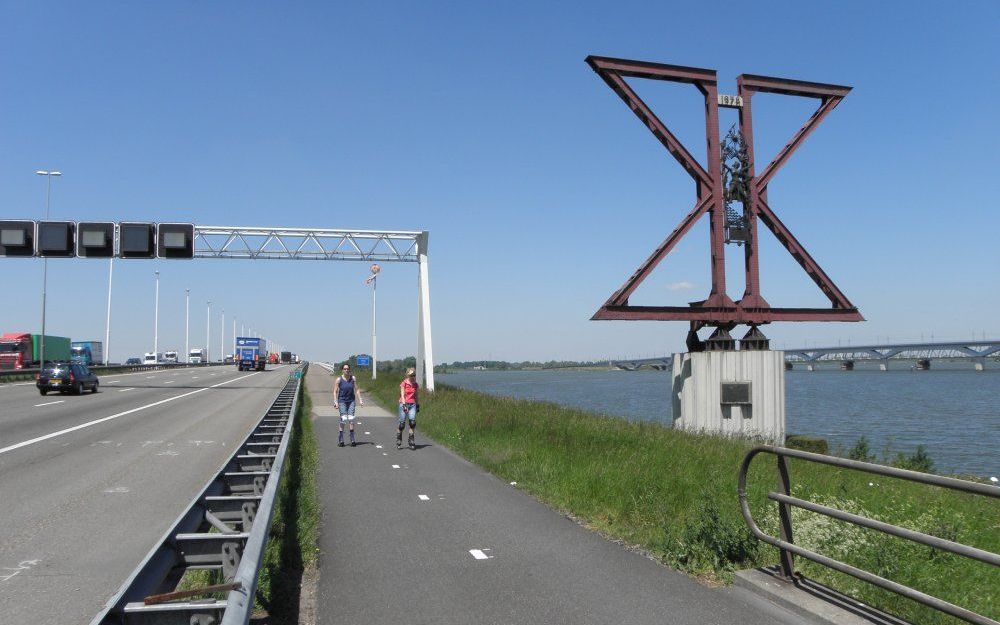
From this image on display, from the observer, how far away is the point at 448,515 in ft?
31.0

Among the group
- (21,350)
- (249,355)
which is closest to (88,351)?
(249,355)

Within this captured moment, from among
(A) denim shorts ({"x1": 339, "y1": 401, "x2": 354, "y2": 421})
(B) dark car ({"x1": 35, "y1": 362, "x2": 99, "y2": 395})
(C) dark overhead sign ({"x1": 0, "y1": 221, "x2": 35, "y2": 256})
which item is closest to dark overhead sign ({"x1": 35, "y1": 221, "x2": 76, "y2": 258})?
(C) dark overhead sign ({"x1": 0, "y1": 221, "x2": 35, "y2": 256})

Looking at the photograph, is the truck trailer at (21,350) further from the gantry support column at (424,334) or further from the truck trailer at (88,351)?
the gantry support column at (424,334)

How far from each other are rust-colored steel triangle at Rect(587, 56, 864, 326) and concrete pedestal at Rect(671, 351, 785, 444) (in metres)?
1.23

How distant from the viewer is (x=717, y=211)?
22.0 meters

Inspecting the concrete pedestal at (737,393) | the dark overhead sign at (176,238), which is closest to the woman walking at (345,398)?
the concrete pedestal at (737,393)

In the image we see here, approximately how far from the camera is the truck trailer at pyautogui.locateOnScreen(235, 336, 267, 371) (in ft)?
306

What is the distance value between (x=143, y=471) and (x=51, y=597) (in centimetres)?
735

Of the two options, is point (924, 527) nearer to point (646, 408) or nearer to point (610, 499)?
point (610, 499)

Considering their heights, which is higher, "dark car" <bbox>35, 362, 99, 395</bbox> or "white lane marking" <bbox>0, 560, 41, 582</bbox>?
"dark car" <bbox>35, 362, 99, 395</bbox>

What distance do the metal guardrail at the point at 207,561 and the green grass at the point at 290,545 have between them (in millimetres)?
435

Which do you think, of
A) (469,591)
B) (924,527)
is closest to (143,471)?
(469,591)

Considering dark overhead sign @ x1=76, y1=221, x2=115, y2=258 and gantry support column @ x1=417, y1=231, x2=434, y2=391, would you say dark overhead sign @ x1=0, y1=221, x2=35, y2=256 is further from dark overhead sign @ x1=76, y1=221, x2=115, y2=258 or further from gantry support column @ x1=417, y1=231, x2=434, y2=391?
gantry support column @ x1=417, y1=231, x2=434, y2=391

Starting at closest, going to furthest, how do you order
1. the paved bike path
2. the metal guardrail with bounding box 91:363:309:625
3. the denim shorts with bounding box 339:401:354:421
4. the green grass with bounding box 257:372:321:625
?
1. the metal guardrail with bounding box 91:363:309:625
2. the paved bike path
3. the green grass with bounding box 257:372:321:625
4. the denim shorts with bounding box 339:401:354:421
